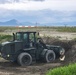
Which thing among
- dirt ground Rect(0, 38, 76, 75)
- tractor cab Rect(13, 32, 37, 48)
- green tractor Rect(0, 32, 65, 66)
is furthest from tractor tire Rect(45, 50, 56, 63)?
tractor cab Rect(13, 32, 37, 48)

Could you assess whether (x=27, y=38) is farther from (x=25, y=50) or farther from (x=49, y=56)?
(x=49, y=56)

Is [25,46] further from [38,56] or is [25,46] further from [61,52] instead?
[61,52]

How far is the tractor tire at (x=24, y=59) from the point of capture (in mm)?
24122

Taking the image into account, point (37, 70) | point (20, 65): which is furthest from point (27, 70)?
point (20, 65)

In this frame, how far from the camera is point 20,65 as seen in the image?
80.1 ft

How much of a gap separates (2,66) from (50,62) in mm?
3747

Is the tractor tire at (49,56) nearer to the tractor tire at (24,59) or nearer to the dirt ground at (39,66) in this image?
the dirt ground at (39,66)

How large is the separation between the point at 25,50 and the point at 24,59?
2.18 ft

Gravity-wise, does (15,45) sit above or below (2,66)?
above

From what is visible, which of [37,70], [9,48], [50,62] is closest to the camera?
[37,70]

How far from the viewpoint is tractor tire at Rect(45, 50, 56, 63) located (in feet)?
84.2

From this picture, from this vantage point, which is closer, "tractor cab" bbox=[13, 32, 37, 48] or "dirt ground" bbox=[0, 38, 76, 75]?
"dirt ground" bbox=[0, 38, 76, 75]

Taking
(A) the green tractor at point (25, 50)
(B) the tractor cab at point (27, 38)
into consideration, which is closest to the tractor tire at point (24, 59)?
(A) the green tractor at point (25, 50)

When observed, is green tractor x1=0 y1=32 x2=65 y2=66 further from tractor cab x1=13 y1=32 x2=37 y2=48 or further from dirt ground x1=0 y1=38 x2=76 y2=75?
dirt ground x1=0 y1=38 x2=76 y2=75
